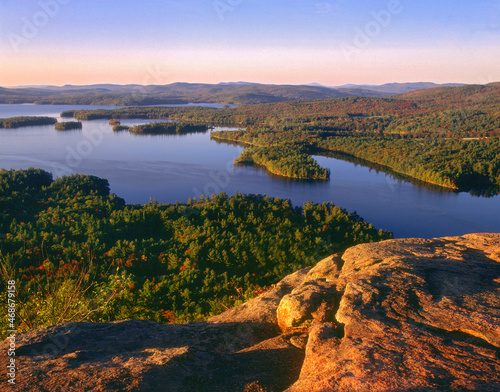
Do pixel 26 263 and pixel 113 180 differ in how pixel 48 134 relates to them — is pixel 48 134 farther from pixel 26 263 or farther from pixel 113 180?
pixel 26 263

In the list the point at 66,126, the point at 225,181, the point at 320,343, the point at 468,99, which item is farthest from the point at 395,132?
the point at 320,343

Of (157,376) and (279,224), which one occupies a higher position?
(157,376)

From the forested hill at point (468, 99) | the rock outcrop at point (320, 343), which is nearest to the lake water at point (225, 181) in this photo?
the rock outcrop at point (320, 343)

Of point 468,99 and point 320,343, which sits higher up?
point 468,99

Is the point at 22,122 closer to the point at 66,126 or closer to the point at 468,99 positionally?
the point at 66,126

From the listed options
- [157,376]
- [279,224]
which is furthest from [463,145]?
[157,376]

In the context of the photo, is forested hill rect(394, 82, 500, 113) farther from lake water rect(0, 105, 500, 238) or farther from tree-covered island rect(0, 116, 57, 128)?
tree-covered island rect(0, 116, 57, 128)
